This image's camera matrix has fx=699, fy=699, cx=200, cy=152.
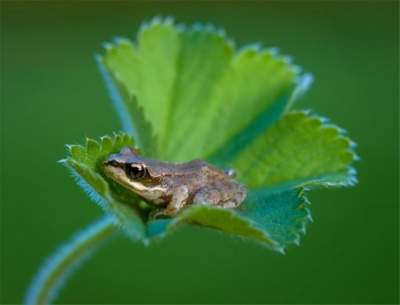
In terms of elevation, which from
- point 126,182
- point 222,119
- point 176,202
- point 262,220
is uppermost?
point 222,119

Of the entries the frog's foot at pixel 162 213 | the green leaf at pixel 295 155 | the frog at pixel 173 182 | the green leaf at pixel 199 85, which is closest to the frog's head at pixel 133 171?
the frog at pixel 173 182

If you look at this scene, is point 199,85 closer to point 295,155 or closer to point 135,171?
point 295,155

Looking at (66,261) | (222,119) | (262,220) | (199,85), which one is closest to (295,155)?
(222,119)

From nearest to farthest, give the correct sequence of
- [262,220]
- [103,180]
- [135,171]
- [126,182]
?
[103,180] < [262,220] < [126,182] < [135,171]

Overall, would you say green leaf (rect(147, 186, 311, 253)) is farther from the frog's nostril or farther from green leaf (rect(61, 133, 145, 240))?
the frog's nostril

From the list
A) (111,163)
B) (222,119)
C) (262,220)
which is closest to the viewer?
(262,220)

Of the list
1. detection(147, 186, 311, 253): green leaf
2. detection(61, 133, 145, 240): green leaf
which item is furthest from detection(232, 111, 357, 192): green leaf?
detection(61, 133, 145, 240): green leaf

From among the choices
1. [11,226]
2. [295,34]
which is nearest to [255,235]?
[11,226]
